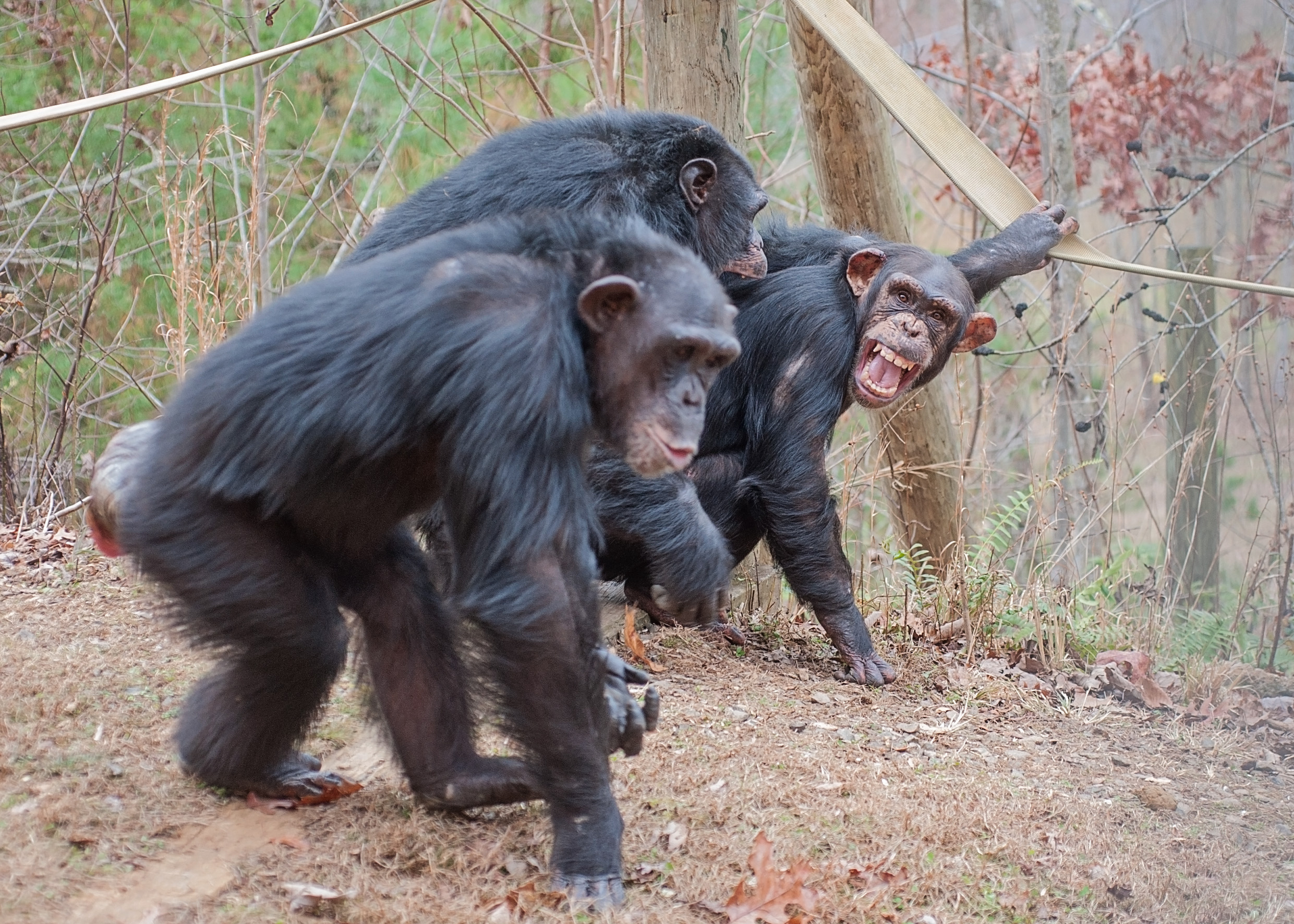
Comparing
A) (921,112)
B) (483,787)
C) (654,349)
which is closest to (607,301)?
(654,349)

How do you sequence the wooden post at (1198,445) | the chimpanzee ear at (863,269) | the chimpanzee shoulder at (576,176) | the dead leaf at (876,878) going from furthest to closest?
the wooden post at (1198,445) < the chimpanzee ear at (863,269) < the chimpanzee shoulder at (576,176) < the dead leaf at (876,878)

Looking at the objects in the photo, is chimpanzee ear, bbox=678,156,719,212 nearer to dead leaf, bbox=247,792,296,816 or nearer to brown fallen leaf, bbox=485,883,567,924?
dead leaf, bbox=247,792,296,816

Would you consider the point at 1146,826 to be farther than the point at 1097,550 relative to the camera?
No

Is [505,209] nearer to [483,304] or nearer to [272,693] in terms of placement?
[483,304]

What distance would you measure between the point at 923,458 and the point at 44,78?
295 inches

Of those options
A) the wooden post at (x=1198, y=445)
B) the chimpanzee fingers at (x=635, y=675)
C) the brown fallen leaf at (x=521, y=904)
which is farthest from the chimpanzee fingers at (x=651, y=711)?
the wooden post at (x=1198, y=445)

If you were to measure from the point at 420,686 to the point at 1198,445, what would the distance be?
5797 millimetres

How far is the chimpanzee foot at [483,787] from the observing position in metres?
3.67

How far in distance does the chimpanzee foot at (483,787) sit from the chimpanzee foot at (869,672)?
243cm

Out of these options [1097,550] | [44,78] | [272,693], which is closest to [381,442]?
[272,693]

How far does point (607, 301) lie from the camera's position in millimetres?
3438

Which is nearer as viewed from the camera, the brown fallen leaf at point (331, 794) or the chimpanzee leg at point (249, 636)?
the chimpanzee leg at point (249, 636)

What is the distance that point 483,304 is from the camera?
324 centimetres

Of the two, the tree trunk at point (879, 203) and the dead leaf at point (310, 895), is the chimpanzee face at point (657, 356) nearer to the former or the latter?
the dead leaf at point (310, 895)
